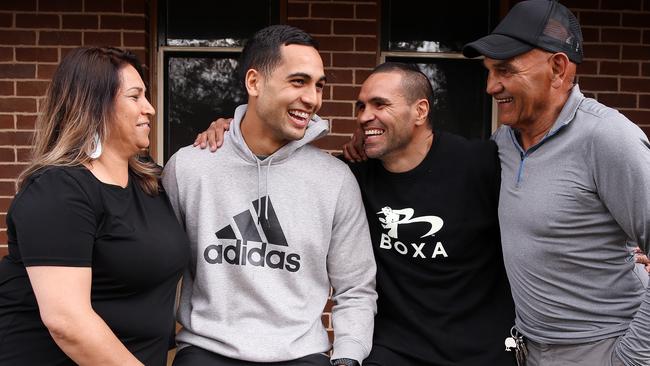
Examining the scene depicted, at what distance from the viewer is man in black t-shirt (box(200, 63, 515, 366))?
2.60m

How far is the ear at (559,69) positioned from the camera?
7.55 feet

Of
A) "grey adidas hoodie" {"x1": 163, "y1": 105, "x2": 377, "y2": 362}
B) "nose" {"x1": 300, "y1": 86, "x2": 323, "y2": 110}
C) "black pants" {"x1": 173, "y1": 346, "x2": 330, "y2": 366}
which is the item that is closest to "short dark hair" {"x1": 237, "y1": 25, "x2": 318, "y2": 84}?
"nose" {"x1": 300, "y1": 86, "x2": 323, "y2": 110}

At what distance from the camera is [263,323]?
98.0 inches

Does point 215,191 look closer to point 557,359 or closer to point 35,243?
point 35,243

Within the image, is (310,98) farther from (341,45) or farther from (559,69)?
(341,45)

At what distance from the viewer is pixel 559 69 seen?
91.1 inches

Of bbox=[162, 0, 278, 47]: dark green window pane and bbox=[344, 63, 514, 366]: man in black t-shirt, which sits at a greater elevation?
bbox=[162, 0, 278, 47]: dark green window pane

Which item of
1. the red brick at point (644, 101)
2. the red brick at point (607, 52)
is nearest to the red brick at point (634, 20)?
the red brick at point (607, 52)

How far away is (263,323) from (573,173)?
120 centimetres

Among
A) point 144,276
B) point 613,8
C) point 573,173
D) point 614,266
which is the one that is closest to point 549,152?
point 573,173

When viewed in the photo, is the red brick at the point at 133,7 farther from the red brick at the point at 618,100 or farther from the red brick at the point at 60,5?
the red brick at the point at 618,100

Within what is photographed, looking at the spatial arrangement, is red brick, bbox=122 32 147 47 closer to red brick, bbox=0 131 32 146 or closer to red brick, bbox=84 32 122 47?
red brick, bbox=84 32 122 47

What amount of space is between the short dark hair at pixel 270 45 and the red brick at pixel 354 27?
5.10 ft

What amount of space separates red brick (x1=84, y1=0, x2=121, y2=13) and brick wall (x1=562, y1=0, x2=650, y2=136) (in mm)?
2853
